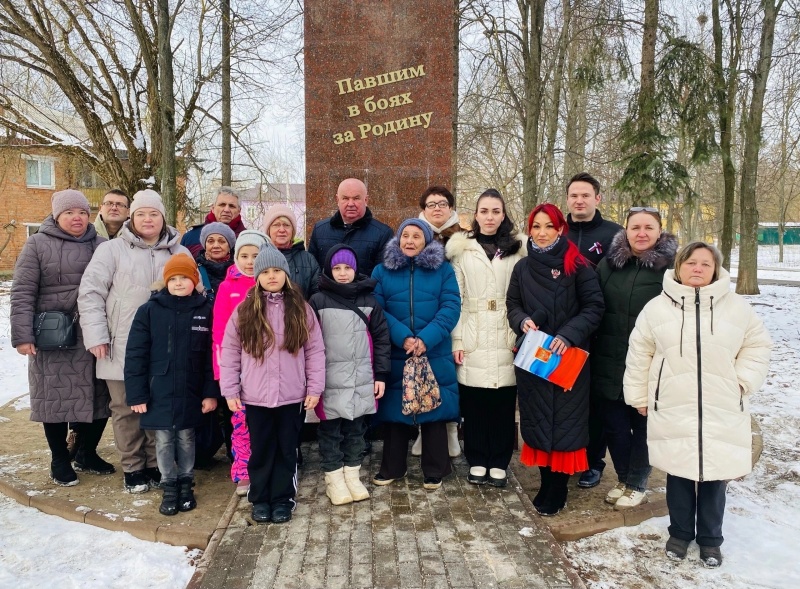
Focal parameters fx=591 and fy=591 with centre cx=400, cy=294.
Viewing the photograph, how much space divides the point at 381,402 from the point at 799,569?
7.75ft

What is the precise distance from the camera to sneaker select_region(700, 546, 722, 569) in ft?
9.70

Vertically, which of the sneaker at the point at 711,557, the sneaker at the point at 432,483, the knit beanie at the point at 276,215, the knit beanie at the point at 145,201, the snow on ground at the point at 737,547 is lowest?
the snow on ground at the point at 737,547

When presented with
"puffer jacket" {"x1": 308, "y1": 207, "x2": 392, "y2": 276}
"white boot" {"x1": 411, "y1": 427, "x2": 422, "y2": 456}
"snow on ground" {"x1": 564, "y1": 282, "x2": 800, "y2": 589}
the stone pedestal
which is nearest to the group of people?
"snow on ground" {"x1": 564, "y1": 282, "x2": 800, "y2": 589}

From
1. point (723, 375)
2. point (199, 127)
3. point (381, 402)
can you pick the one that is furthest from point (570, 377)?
point (199, 127)

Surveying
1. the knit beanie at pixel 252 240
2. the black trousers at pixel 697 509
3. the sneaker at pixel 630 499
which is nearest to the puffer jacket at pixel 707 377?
the black trousers at pixel 697 509

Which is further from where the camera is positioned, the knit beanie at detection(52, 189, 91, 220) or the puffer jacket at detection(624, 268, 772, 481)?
the knit beanie at detection(52, 189, 91, 220)

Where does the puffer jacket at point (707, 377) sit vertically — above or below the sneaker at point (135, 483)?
above

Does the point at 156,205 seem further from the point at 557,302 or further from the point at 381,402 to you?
the point at 557,302

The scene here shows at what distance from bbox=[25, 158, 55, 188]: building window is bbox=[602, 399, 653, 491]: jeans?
79.7 ft

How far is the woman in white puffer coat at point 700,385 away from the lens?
2895mm

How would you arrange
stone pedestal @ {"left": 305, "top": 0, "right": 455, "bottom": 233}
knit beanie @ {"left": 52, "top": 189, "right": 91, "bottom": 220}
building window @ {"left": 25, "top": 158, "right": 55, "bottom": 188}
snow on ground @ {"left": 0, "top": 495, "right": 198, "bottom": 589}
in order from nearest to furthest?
1. snow on ground @ {"left": 0, "top": 495, "right": 198, "bottom": 589}
2. knit beanie @ {"left": 52, "top": 189, "right": 91, "bottom": 220}
3. stone pedestal @ {"left": 305, "top": 0, "right": 455, "bottom": 233}
4. building window @ {"left": 25, "top": 158, "right": 55, "bottom": 188}

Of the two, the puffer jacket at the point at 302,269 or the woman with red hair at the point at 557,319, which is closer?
the woman with red hair at the point at 557,319

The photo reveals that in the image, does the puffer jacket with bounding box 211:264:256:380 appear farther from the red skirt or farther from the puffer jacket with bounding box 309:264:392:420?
the red skirt

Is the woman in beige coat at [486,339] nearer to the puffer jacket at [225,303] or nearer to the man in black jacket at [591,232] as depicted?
the man in black jacket at [591,232]
